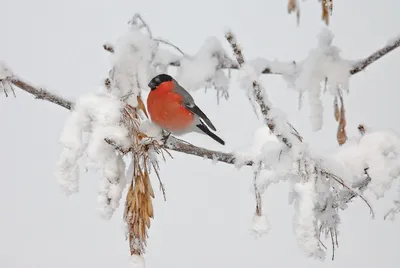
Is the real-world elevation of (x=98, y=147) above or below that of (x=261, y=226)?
above

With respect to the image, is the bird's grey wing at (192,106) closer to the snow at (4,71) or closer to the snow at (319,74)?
the snow at (4,71)

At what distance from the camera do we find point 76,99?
4.33ft

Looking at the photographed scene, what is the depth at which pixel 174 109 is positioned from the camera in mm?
1928

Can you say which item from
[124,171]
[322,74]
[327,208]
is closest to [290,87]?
[322,74]

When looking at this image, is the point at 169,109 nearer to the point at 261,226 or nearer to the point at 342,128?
the point at 261,226

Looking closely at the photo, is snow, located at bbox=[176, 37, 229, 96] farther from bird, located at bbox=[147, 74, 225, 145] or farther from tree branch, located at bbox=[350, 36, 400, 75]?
bird, located at bbox=[147, 74, 225, 145]

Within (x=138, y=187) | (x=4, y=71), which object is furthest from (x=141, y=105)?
(x=4, y=71)

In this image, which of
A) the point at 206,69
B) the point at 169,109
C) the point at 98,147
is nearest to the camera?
the point at 98,147

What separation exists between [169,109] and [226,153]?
50 centimetres

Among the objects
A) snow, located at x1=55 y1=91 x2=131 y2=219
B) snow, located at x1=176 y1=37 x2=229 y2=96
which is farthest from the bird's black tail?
snow, located at x1=55 y1=91 x2=131 y2=219

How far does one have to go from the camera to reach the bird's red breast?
1.89 metres

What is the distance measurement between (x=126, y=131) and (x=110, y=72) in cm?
22

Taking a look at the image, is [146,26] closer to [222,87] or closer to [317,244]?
[222,87]

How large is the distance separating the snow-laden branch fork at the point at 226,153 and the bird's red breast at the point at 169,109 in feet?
1.42
